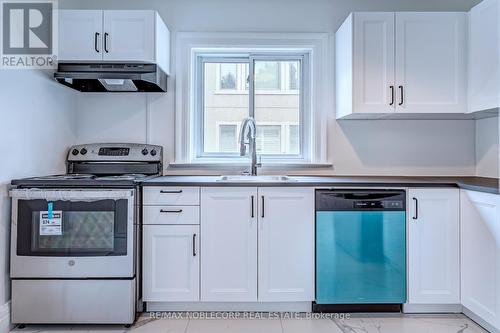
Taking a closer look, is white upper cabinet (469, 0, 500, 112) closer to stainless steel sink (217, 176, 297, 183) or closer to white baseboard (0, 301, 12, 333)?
stainless steel sink (217, 176, 297, 183)

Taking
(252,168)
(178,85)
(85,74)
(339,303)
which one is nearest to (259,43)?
(178,85)

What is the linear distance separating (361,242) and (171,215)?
4.04ft

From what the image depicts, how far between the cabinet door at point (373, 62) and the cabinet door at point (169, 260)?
1474 mm

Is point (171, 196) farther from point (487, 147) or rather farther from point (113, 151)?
point (487, 147)

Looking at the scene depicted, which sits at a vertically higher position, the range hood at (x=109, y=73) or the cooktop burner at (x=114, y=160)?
the range hood at (x=109, y=73)

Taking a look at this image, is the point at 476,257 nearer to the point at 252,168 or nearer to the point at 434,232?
the point at 434,232

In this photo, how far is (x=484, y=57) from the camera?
7.64 feet

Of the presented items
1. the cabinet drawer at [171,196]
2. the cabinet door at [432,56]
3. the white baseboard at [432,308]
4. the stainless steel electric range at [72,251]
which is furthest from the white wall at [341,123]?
the white baseboard at [432,308]

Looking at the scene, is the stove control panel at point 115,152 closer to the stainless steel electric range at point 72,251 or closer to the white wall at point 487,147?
the stainless steel electric range at point 72,251

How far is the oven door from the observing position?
2047mm

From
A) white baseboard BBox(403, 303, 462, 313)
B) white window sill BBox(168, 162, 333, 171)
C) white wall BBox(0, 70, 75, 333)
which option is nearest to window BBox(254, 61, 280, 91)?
white window sill BBox(168, 162, 333, 171)

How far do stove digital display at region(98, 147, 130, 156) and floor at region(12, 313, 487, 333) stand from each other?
1235 millimetres

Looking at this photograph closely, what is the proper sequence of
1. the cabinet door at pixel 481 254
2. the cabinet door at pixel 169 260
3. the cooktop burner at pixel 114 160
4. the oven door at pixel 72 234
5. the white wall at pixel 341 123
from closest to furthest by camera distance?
the cabinet door at pixel 481 254 → the oven door at pixel 72 234 → the cabinet door at pixel 169 260 → the cooktop burner at pixel 114 160 → the white wall at pixel 341 123

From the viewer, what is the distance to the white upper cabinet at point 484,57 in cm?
226
